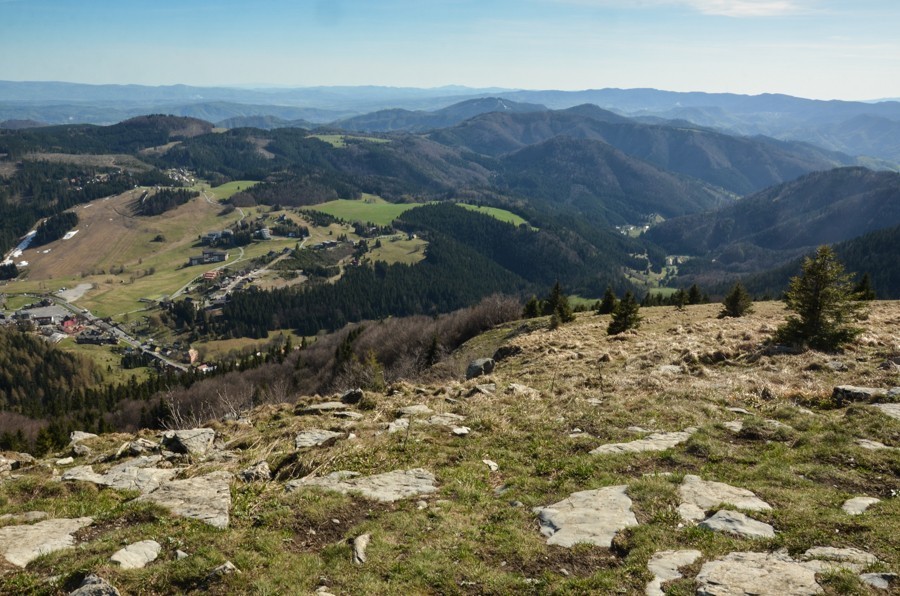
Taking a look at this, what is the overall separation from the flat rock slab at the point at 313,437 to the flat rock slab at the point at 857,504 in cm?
1784

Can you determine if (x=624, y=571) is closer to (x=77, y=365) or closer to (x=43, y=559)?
(x=43, y=559)

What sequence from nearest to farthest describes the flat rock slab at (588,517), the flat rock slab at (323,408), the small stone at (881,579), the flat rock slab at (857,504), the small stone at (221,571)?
the small stone at (881,579) < the small stone at (221,571) < the flat rock slab at (857,504) < the flat rock slab at (588,517) < the flat rock slab at (323,408)

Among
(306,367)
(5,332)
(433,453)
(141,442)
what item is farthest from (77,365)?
(433,453)

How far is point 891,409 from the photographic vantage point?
18.9m

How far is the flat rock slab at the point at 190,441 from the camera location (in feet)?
72.0

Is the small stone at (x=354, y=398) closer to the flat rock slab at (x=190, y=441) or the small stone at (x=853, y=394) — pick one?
the flat rock slab at (x=190, y=441)

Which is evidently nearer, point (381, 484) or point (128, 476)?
point (381, 484)

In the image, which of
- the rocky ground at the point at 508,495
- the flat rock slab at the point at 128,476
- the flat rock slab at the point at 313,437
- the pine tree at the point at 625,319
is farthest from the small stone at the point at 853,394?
the flat rock slab at the point at 128,476

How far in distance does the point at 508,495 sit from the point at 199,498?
983cm

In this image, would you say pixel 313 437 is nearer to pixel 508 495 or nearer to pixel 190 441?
pixel 190 441

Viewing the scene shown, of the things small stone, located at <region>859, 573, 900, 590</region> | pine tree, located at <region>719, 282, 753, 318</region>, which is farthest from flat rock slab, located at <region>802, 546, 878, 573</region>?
pine tree, located at <region>719, 282, 753, 318</region>

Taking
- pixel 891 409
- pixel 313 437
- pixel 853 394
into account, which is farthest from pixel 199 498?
pixel 853 394

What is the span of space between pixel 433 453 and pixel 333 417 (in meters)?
7.99

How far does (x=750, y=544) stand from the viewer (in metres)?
11.3
